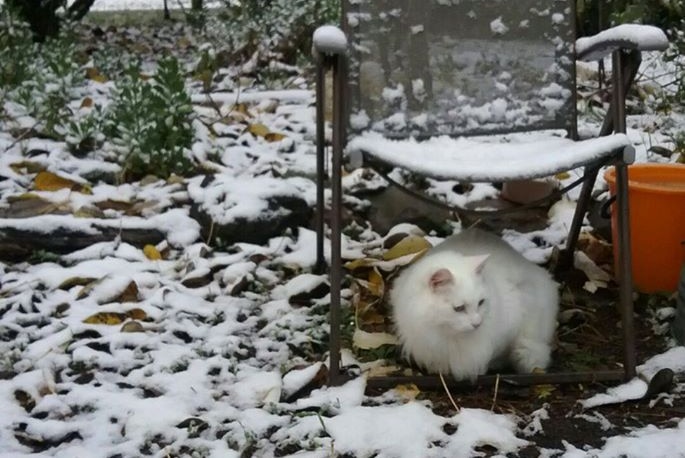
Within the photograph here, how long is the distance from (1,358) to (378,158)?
1.28m

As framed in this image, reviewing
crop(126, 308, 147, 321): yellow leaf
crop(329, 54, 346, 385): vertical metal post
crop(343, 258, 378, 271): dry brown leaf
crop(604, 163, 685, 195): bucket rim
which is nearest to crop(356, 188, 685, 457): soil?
crop(329, 54, 346, 385): vertical metal post

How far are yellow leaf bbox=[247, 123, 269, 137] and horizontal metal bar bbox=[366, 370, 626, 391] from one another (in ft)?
7.76

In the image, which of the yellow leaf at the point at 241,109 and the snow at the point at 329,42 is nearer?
the snow at the point at 329,42

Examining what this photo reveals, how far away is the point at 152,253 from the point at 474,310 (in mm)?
1505

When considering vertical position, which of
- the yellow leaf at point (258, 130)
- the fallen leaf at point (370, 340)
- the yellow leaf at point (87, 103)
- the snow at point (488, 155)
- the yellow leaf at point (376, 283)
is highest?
the yellow leaf at point (87, 103)

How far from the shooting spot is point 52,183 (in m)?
3.81

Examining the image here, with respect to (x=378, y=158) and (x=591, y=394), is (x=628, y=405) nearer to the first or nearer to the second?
(x=591, y=394)

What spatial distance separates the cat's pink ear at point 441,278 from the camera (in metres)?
2.35

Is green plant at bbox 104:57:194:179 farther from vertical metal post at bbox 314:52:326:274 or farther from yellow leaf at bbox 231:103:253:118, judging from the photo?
vertical metal post at bbox 314:52:326:274

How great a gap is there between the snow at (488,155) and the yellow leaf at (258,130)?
191cm

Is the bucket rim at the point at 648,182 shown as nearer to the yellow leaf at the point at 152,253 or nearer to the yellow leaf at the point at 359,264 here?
the yellow leaf at the point at 359,264

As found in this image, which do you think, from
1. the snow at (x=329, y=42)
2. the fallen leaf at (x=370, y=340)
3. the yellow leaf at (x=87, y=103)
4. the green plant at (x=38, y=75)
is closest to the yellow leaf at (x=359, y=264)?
the fallen leaf at (x=370, y=340)

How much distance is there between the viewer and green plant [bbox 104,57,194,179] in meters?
3.93

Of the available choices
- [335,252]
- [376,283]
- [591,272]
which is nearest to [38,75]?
[376,283]
